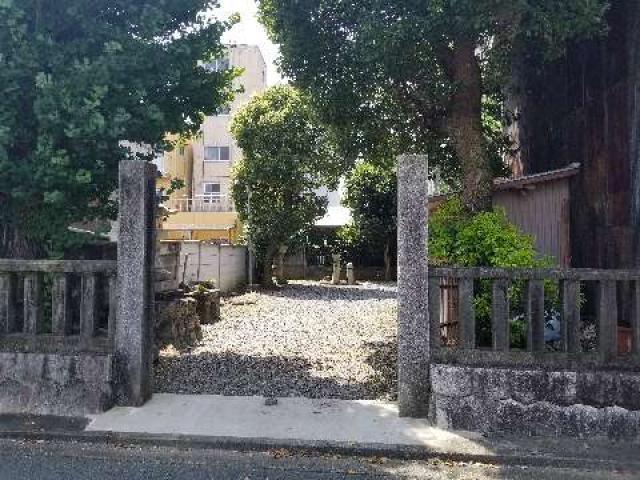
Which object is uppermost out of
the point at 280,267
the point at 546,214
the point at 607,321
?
the point at 546,214

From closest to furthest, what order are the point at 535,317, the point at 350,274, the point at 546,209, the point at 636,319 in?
1. the point at 636,319
2. the point at 535,317
3. the point at 546,209
4. the point at 350,274

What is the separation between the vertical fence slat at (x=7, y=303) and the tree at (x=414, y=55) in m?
5.19

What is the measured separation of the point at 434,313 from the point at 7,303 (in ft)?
15.1

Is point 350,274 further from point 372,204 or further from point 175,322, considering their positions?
point 175,322

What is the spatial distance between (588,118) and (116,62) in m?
7.04

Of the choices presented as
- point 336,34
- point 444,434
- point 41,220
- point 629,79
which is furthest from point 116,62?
point 629,79

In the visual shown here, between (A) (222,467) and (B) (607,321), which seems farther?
(B) (607,321)

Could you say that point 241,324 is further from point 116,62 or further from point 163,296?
point 116,62

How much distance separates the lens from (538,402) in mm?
5430

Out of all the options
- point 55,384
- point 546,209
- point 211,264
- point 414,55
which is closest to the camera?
point 55,384

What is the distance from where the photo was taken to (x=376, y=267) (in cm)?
2858

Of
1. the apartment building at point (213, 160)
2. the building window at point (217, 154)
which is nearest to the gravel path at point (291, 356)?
the apartment building at point (213, 160)

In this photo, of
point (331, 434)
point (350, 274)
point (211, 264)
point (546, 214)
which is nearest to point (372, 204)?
point (350, 274)

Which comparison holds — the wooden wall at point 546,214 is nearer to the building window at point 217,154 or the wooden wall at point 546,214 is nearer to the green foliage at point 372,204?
the green foliage at point 372,204
